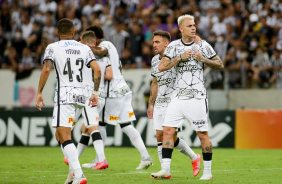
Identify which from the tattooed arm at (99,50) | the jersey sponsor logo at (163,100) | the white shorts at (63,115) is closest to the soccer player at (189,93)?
the jersey sponsor logo at (163,100)

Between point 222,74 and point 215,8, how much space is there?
396cm

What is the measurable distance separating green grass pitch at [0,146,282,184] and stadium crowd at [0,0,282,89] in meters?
2.97

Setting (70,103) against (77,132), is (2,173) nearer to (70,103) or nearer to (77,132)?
(70,103)

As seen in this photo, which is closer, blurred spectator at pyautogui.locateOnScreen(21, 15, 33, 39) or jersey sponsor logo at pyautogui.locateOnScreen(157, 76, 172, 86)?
jersey sponsor logo at pyautogui.locateOnScreen(157, 76, 172, 86)

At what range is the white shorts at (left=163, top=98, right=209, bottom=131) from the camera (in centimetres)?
841

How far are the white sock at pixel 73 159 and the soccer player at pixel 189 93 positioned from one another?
1410mm

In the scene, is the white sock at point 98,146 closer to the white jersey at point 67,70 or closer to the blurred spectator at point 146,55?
the white jersey at point 67,70

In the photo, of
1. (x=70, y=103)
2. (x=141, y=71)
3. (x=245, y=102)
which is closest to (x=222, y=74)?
(x=245, y=102)

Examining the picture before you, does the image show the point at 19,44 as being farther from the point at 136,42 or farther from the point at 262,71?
the point at 262,71

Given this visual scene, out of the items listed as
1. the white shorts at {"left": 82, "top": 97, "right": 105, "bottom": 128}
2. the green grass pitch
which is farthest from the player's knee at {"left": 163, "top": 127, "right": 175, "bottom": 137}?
the white shorts at {"left": 82, "top": 97, "right": 105, "bottom": 128}

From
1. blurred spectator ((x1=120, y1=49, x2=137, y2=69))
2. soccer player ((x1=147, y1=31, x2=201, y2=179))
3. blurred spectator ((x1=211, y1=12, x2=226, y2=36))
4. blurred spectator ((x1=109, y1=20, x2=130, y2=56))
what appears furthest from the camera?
blurred spectator ((x1=211, y1=12, x2=226, y2=36))

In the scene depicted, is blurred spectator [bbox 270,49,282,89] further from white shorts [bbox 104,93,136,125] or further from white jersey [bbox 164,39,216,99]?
white jersey [bbox 164,39,216,99]

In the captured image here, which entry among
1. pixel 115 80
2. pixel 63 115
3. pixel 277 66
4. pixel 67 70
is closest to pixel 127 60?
pixel 277 66

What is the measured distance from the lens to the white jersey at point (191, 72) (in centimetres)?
843
